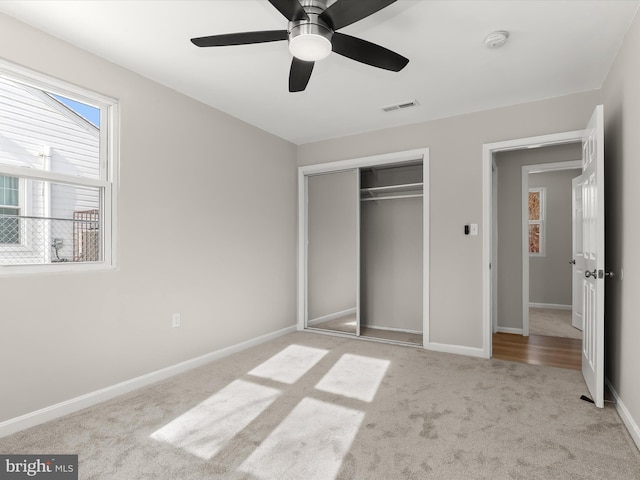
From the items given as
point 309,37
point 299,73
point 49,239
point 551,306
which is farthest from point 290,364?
point 551,306

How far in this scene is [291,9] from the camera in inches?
71.7

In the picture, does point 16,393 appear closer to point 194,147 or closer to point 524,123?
point 194,147

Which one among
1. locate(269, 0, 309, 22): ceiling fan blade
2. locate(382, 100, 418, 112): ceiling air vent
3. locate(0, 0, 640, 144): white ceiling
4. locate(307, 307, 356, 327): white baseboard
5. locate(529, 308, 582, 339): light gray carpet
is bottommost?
locate(529, 308, 582, 339): light gray carpet

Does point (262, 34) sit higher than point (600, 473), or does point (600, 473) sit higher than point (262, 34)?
point (262, 34)

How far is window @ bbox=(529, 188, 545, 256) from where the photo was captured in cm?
663

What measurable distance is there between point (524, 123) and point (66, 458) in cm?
439

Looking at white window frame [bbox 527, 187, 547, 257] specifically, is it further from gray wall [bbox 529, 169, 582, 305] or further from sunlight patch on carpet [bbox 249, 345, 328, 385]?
sunlight patch on carpet [bbox 249, 345, 328, 385]

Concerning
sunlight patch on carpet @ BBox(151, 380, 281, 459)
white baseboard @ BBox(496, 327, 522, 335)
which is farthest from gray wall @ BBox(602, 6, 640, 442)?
sunlight patch on carpet @ BBox(151, 380, 281, 459)

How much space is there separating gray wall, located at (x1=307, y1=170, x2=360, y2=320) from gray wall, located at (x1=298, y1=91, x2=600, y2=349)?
0.97 meters

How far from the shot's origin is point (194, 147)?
135 inches

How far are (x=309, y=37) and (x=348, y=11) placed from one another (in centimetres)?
23

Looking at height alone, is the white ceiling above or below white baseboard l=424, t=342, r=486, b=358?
above

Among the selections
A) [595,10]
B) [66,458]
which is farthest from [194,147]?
[595,10]

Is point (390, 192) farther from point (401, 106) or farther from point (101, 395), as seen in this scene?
point (101, 395)
